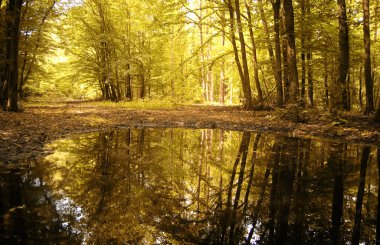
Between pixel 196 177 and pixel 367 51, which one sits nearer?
pixel 196 177

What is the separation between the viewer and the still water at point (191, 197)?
9.75 feet

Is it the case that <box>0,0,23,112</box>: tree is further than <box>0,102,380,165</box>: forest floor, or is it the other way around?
<box>0,0,23,112</box>: tree

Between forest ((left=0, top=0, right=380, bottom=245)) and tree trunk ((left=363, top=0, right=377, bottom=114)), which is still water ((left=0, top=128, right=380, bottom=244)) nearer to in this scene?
forest ((left=0, top=0, right=380, bottom=245))

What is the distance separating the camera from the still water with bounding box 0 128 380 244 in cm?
297

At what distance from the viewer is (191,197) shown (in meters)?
4.07

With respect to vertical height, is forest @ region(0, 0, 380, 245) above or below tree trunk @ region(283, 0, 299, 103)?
below

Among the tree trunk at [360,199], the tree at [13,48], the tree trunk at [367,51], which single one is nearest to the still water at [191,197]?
the tree trunk at [360,199]

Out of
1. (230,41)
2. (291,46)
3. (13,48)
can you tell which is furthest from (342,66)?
(13,48)

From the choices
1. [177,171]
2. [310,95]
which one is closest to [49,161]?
[177,171]

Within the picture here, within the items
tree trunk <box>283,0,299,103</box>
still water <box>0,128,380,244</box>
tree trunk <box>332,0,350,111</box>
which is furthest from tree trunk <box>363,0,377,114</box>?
still water <box>0,128,380,244</box>

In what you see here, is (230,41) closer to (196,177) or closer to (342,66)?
(342,66)

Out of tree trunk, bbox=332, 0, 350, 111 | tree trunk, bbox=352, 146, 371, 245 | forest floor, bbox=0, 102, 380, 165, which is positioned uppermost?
tree trunk, bbox=332, 0, 350, 111

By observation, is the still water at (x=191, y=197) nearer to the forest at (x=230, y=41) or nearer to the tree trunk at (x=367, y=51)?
the forest at (x=230, y=41)

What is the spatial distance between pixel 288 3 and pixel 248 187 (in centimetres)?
970
